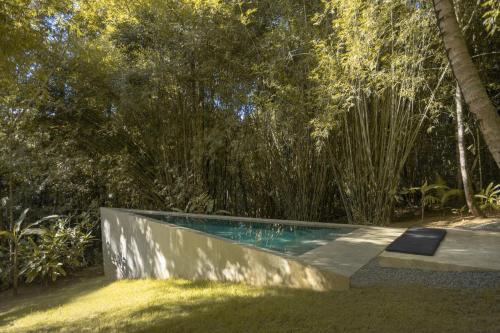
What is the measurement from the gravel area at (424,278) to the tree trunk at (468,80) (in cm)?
93

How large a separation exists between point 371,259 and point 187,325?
1.45 m

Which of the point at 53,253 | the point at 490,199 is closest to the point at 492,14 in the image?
the point at 490,199

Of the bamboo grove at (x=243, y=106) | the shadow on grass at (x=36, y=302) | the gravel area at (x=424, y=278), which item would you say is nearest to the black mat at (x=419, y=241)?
the gravel area at (x=424, y=278)

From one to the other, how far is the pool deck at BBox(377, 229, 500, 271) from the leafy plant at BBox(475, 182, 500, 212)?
64.8 inches

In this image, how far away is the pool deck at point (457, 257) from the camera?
2.34 m

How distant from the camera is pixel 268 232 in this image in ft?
12.0

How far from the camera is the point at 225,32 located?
455 centimetres

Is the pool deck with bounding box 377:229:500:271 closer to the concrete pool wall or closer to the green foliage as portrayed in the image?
the concrete pool wall

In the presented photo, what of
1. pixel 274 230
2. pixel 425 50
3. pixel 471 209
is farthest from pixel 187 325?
pixel 471 209

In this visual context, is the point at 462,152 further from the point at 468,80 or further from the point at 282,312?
the point at 282,312

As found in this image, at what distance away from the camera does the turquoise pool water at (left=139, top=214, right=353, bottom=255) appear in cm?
309

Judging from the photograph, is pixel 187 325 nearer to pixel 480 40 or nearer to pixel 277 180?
pixel 277 180

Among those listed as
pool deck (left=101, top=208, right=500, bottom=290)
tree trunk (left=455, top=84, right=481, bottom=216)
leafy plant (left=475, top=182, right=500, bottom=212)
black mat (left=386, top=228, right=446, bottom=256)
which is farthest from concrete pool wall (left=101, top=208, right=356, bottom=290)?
leafy plant (left=475, top=182, right=500, bottom=212)

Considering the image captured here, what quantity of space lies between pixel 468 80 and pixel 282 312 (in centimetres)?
145
